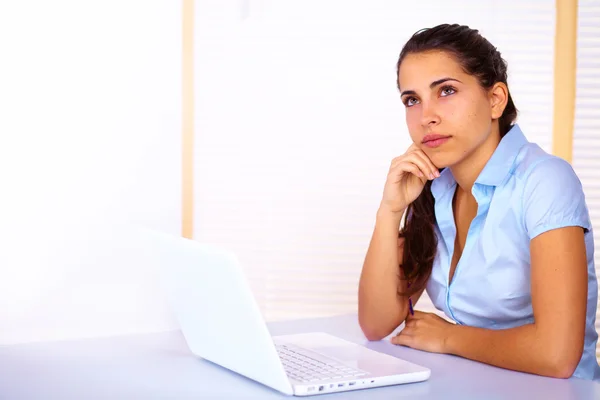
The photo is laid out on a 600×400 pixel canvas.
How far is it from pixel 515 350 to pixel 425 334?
0.24 m

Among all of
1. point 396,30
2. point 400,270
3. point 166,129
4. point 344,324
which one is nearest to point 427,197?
point 400,270

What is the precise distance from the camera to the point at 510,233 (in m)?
1.84

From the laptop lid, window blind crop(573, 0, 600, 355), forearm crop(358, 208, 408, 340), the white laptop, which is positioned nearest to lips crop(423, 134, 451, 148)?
forearm crop(358, 208, 408, 340)

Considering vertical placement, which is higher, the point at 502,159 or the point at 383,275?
the point at 502,159

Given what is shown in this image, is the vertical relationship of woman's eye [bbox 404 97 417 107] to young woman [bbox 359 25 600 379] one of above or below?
above

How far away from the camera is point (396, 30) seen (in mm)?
3375

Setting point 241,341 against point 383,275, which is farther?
point 383,275

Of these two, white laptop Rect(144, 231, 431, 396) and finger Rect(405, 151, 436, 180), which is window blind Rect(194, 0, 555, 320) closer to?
finger Rect(405, 151, 436, 180)

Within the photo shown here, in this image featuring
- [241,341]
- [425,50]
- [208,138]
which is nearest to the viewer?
[241,341]

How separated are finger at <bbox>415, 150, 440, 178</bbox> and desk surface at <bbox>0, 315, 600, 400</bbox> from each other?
1.42 ft

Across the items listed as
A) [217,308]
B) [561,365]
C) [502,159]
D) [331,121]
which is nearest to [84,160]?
[217,308]

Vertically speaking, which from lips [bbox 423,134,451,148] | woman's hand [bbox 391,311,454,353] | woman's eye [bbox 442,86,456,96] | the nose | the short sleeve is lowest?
woman's hand [bbox 391,311,454,353]

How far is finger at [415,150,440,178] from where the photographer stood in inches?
76.4

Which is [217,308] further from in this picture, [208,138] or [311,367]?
[208,138]
